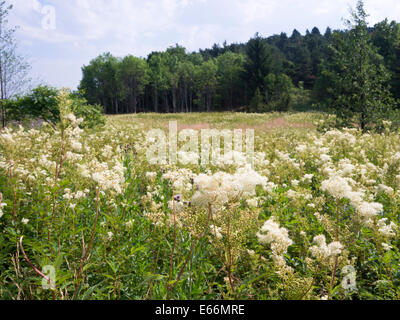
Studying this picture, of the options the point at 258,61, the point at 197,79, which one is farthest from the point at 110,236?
the point at 197,79

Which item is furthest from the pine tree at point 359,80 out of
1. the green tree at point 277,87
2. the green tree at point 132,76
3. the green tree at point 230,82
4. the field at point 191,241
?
the green tree at point 132,76

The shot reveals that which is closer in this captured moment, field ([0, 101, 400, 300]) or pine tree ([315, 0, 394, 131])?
field ([0, 101, 400, 300])

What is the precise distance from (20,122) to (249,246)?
41.8ft

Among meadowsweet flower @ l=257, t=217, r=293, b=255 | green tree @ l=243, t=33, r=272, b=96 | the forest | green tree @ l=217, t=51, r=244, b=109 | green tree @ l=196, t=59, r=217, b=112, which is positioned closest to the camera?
meadowsweet flower @ l=257, t=217, r=293, b=255

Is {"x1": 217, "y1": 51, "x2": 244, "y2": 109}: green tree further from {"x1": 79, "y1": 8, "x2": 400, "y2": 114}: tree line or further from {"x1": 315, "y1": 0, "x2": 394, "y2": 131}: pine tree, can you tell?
{"x1": 315, "y1": 0, "x2": 394, "y2": 131}: pine tree

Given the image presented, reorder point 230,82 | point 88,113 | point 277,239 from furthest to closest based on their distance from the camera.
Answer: point 230,82 → point 88,113 → point 277,239

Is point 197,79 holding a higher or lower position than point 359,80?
higher

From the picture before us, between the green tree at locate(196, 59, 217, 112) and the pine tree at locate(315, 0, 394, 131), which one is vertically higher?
the green tree at locate(196, 59, 217, 112)

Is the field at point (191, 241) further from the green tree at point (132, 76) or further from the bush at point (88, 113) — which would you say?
the green tree at point (132, 76)

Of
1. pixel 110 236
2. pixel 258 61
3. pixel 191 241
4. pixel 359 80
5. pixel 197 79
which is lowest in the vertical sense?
pixel 191 241

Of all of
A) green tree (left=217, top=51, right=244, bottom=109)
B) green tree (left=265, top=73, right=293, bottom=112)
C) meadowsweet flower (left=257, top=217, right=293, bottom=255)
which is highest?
green tree (left=217, top=51, right=244, bottom=109)

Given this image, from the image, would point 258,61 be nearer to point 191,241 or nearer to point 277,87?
point 277,87

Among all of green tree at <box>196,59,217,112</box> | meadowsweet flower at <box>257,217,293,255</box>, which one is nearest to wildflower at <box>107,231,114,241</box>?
meadowsweet flower at <box>257,217,293,255</box>
